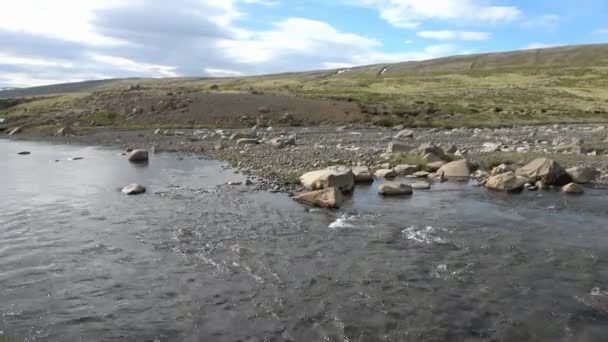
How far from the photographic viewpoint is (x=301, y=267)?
43.9 feet

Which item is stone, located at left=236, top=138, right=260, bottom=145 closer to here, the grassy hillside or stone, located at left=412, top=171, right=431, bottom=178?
stone, located at left=412, top=171, right=431, bottom=178

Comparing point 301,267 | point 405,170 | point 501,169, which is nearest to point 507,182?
point 501,169

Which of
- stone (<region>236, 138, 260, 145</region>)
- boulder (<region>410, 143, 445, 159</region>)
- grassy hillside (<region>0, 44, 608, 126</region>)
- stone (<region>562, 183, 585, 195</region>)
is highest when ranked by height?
grassy hillside (<region>0, 44, 608, 126</region>)

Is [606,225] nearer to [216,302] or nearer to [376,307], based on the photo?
[376,307]

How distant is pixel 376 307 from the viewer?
11.0m

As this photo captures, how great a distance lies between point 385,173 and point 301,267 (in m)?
14.3

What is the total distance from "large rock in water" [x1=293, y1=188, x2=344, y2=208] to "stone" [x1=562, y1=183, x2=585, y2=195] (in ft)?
31.9

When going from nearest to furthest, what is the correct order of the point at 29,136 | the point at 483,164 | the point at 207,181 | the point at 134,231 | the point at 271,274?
the point at 271,274 → the point at 134,231 → the point at 207,181 → the point at 483,164 → the point at 29,136

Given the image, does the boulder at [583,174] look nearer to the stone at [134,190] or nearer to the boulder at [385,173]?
the boulder at [385,173]

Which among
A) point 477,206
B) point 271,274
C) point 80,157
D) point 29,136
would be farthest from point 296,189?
point 29,136

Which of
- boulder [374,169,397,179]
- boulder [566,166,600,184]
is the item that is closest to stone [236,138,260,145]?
boulder [374,169,397,179]

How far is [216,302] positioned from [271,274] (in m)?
2.04

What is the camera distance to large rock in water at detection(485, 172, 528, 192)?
23016 millimetres

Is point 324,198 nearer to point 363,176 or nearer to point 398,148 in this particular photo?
point 363,176
